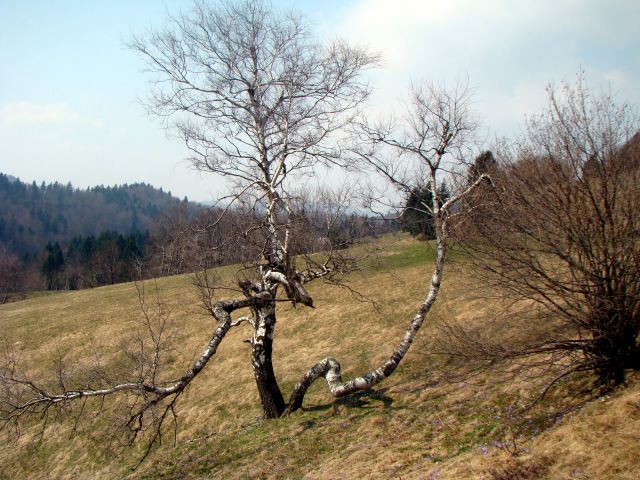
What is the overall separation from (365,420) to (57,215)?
609 feet

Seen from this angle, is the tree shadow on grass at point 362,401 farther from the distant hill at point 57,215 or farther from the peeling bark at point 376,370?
the distant hill at point 57,215

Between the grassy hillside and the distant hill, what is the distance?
128 metres

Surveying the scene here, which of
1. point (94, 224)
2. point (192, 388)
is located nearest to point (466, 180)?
point (192, 388)

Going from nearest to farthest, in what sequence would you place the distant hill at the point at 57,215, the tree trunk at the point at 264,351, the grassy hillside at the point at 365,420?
the grassy hillside at the point at 365,420 → the tree trunk at the point at 264,351 → the distant hill at the point at 57,215

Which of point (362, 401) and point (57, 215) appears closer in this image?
point (362, 401)

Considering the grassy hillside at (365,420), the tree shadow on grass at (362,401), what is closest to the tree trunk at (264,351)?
the grassy hillside at (365,420)

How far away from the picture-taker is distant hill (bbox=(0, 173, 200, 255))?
143 metres

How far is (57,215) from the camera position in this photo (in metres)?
166

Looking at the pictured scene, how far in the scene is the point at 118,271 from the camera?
6894 cm

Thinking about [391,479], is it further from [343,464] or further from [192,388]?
[192,388]

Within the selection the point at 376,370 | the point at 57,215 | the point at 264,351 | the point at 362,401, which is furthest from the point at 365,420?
the point at 57,215

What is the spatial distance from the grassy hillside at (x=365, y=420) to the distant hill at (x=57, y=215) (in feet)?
420

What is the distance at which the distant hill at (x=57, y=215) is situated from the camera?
469ft

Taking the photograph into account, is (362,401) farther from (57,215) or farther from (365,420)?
(57,215)
